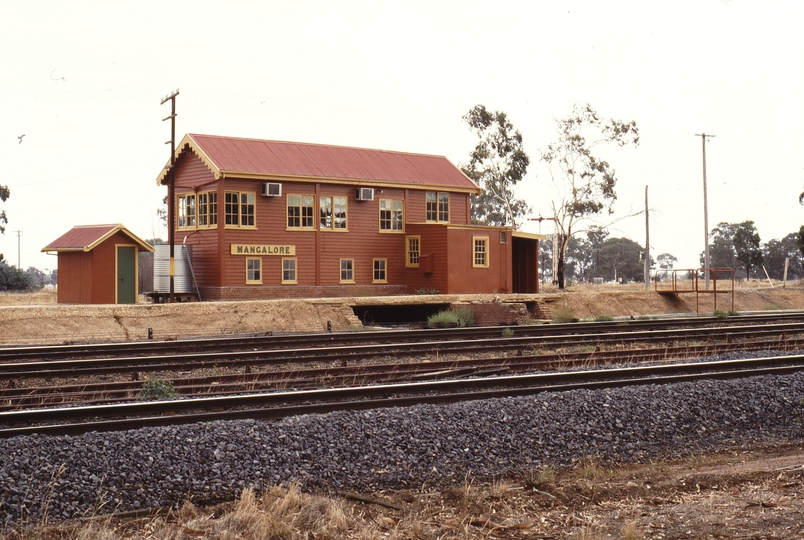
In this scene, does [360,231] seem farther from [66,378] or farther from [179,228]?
[66,378]

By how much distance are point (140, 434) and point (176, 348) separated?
9.48 m


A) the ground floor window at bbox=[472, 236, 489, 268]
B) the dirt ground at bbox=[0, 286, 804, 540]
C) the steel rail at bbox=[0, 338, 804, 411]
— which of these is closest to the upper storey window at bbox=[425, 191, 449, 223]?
the ground floor window at bbox=[472, 236, 489, 268]

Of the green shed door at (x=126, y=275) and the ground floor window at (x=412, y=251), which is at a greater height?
the ground floor window at (x=412, y=251)

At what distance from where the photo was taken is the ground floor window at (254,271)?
2931cm

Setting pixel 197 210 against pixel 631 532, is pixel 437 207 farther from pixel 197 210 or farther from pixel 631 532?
pixel 631 532

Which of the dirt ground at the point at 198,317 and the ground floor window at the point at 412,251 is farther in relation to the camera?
the ground floor window at the point at 412,251

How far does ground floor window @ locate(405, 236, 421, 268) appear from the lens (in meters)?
33.0

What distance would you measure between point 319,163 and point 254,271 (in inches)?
220

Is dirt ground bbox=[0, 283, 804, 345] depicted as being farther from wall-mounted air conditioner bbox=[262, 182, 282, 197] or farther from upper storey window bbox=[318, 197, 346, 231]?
wall-mounted air conditioner bbox=[262, 182, 282, 197]

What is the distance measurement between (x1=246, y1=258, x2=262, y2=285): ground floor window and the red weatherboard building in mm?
37

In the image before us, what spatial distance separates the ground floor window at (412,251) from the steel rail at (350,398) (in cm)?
2052

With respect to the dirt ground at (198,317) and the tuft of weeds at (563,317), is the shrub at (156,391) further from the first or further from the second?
the tuft of weeds at (563,317)

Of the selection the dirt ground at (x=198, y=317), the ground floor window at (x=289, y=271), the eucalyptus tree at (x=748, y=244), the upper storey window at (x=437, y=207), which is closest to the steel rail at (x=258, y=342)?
the dirt ground at (x=198, y=317)

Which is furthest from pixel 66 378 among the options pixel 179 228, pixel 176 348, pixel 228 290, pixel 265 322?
pixel 179 228
